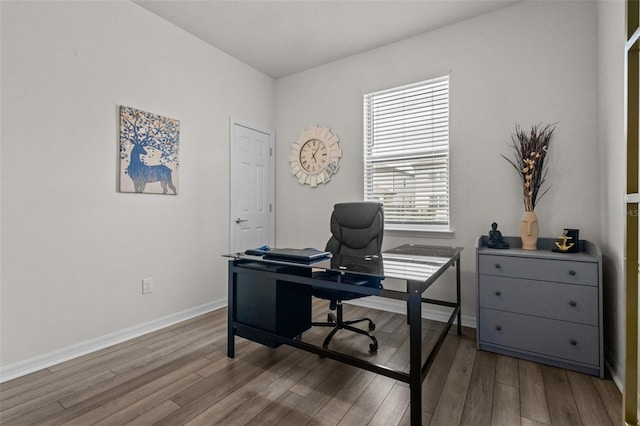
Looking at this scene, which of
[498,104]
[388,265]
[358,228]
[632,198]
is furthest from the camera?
[498,104]

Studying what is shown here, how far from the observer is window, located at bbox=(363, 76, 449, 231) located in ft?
9.68

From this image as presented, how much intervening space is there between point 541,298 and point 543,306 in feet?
0.18

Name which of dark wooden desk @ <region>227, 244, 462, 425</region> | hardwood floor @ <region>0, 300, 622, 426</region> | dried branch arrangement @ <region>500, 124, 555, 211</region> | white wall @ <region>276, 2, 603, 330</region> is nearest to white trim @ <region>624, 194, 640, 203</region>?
dark wooden desk @ <region>227, 244, 462, 425</region>

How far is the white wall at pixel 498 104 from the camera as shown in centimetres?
234

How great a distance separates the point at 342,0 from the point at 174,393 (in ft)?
10.4

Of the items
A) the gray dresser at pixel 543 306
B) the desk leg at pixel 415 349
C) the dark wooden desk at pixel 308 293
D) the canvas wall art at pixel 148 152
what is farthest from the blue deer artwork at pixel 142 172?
the gray dresser at pixel 543 306

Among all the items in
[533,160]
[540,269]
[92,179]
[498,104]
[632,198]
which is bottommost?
[540,269]

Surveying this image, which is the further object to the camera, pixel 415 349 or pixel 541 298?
pixel 541 298

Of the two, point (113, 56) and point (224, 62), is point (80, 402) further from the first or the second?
point (224, 62)

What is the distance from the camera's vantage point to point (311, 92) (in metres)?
3.81

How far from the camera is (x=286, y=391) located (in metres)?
1.79

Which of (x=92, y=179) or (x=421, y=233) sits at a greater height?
(x=92, y=179)

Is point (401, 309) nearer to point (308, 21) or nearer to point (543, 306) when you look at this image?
point (543, 306)

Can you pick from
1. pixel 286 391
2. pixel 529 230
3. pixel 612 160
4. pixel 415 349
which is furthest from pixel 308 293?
pixel 612 160
